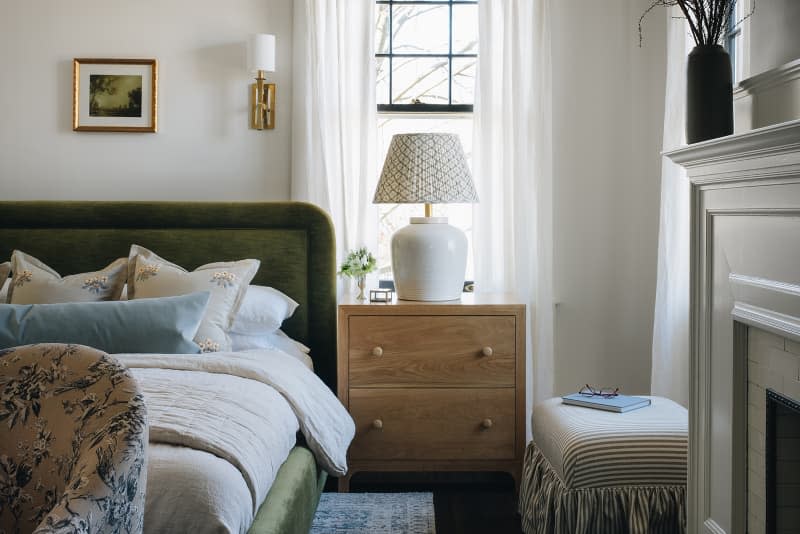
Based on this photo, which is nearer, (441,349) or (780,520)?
(780,520)

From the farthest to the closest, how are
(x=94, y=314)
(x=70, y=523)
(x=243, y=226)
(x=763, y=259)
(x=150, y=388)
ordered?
(x=243, y=226) < (x=94, y=314) < (x=150, y=388) < (x=763, y=259) < (x=70, y=523)

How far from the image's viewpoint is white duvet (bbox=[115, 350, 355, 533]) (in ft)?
5.06

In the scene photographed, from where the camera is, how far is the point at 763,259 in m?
1.65

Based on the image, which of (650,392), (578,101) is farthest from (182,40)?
(650,392)

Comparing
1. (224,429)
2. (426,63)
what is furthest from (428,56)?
(224,429)

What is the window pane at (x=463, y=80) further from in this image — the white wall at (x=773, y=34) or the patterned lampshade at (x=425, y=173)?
the white wall at (x=773, y=34)

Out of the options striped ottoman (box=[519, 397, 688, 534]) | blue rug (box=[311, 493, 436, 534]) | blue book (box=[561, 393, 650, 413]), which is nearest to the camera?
striped ottoman (box=[519, 397, 688, 534])

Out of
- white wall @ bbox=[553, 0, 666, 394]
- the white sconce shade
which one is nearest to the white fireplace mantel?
white wall @ bbox=[553, 0, 666, 394]

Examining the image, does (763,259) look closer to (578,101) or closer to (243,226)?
(578,101)

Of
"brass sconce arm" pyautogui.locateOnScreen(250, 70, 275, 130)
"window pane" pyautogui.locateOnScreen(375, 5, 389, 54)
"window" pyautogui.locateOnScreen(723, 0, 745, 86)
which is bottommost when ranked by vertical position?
"brass sconce arm" pyautogui.locateOnScreen(250, 70, 275, 130)

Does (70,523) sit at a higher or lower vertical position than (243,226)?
lower

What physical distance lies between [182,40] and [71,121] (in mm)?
604

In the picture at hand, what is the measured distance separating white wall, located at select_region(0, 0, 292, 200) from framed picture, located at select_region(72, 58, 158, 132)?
0.12 ft

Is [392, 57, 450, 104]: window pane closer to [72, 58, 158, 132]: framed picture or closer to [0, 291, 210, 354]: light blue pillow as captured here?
[72, 58, 158, 132]: framed picture
